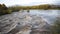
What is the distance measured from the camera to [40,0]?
3.03 m

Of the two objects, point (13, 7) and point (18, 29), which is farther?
point (13, 7)

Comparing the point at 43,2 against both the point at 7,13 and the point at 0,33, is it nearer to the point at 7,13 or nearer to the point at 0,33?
the point at 7,13

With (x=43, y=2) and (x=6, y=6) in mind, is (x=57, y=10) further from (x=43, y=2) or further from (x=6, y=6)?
(x=6, y=6)

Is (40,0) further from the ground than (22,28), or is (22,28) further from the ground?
(40,0)

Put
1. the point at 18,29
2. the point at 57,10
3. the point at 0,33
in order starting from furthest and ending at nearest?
1. the point at 57,10
2. the point at 18,29
3. the point at 0,33

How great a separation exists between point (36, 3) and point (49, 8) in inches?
14.6

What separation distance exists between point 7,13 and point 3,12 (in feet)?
0.35

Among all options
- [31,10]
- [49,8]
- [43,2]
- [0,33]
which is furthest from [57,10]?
[0,33]

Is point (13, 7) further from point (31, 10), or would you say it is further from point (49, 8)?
point (49, 8)

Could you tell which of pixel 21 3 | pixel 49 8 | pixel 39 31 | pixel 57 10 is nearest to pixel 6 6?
pixel 21 3

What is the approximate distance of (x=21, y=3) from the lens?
10.0 ft

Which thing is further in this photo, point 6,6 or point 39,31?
point 6,6

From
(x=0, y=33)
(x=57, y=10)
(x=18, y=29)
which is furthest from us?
(x=57, y=10)

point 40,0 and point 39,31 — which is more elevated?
point 40,0
